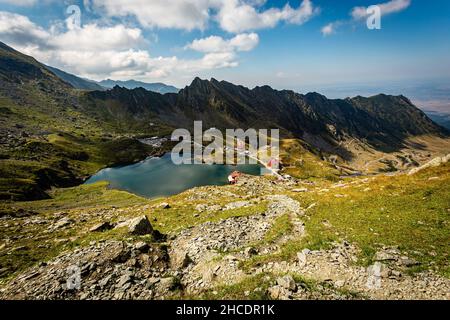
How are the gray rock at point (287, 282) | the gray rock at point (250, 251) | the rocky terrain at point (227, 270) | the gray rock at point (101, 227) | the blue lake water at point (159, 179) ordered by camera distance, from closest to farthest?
1. the gray rock at point (287, 282)
2. the rocky terrain at point (227, 270)
3. the gray rock at point (250, 251)
4. the gray rock at point (101, 227)
5. the blue lake water at point (159, 179)

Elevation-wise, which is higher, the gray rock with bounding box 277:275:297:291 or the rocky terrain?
the gray rock with bounding box 277:275:297:291

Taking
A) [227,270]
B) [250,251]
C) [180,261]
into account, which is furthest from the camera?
[250,251]

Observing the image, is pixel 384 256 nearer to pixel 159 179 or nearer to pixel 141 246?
pixel 141 246

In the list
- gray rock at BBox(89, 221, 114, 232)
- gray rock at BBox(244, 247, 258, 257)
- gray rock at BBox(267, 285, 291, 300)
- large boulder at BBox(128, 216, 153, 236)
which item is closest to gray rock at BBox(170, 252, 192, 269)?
gray rock at BBox(244, 247, 258, 257)

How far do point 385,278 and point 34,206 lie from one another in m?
108

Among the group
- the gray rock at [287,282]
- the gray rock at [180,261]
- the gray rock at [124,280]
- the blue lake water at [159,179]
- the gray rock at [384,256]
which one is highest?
the gray rock at [384,256]

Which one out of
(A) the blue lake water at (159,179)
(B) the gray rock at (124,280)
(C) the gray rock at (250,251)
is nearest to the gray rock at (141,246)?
(B) the gray rock at (124,280)

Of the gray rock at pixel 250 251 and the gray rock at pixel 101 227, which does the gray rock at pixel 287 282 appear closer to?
the gray rock at pixel 250 251

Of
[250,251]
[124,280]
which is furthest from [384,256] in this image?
[124,280]

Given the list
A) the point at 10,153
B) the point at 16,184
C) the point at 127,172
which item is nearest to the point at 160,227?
the point at 16,184

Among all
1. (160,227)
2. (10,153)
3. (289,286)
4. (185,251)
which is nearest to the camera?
(289,286)

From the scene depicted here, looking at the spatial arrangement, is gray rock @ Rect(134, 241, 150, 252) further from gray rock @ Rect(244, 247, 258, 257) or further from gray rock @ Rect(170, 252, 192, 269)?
gray rock @ Rect(244, 247, 258, 257)
